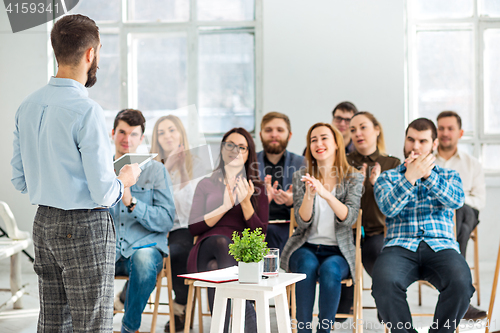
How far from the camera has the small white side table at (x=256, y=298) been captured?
1.67m

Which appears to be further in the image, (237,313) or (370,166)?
(370,166)

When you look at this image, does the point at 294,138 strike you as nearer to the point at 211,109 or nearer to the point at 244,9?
the point at 211,109

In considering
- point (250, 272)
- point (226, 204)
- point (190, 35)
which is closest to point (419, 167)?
point (226, 204)

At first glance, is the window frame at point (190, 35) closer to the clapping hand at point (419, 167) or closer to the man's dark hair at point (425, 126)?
the man's dark hair at point (425, 126)

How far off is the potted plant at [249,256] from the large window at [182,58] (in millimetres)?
3007

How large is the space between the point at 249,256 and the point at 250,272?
6 cm

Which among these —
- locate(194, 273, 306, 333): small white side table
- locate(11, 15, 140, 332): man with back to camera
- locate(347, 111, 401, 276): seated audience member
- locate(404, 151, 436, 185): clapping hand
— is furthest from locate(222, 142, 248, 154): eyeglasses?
locate(11, 15, 140, 332): man with back to camera

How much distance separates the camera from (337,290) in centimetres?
232

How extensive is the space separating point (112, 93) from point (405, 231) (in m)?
3.52

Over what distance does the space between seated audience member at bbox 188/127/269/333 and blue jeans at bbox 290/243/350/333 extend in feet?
1.17

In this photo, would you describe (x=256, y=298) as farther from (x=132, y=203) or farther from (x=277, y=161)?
(x=277, y=161)

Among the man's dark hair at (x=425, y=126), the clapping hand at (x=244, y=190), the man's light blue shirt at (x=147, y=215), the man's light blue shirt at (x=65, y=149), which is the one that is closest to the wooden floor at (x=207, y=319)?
the man's light blue shirt at (x=147, y=215)

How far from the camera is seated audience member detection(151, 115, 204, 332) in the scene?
2.49m

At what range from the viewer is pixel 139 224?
2518 millimetres
